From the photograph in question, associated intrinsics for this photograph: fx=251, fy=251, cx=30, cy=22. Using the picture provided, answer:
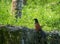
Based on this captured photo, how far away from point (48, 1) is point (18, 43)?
7582 millimetres

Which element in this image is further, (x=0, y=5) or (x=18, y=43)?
(x=0, y=5)

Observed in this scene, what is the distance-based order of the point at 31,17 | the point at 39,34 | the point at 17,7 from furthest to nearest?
the point at 17,7, the point at 31,17, the point at 39,34

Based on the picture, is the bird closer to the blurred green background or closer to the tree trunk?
the blurred green background

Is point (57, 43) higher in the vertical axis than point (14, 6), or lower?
lower

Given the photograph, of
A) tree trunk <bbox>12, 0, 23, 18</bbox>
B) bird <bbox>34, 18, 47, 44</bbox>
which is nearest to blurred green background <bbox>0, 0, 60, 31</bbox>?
tree trunk <bbox>12, 0, 23, 18</bbox>

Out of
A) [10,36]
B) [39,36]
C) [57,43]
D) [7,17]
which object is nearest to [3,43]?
[10,36]

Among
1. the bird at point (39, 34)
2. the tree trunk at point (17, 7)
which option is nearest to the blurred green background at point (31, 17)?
the tree trunk at point (17, 7)

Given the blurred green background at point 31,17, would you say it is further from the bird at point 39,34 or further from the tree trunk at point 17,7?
the bird at point 39,34

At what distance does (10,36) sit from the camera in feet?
16.7

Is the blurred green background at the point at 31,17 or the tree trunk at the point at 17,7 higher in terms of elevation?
the tree trunk at the point at 17,7

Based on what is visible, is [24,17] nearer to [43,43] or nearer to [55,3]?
[43,43]

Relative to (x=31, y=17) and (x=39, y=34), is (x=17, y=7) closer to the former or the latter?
(x=31, y=17)

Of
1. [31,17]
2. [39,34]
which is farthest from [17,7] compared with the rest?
[39,34]

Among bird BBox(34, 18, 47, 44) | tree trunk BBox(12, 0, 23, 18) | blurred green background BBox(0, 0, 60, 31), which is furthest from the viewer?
tree trunk BBox(12, 0, 23, 18)
